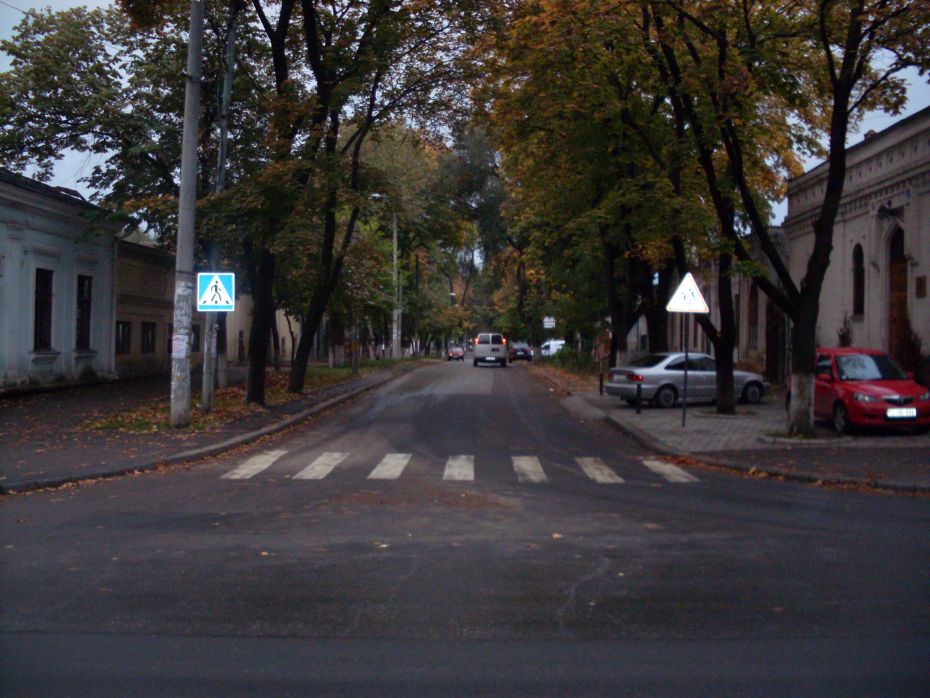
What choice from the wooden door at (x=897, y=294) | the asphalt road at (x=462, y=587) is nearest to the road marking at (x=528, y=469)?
the asphalt road at (x=462, y=587)

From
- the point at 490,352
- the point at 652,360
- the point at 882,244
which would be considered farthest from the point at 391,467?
the point at 490,352

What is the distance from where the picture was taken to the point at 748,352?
35.2 m

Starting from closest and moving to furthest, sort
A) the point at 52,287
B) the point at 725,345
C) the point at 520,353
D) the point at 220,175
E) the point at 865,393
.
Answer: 1. the point at 865,393
2. the point at 220,175
3. the point at 725,345
4. the point at 52,287
5. the point at 520,353

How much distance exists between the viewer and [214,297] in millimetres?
18266

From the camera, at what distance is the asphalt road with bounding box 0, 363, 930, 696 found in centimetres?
525

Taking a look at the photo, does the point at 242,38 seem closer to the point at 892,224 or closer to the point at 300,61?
the point at 300,61

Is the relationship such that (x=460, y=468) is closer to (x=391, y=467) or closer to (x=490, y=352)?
(x=391, y=467)

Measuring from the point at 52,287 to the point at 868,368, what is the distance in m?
22.5

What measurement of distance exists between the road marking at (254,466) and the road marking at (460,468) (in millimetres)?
2850

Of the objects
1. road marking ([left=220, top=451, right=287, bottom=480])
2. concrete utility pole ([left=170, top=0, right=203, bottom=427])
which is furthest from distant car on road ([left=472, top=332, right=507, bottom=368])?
road marking ([left=220, top=451, right=287, bottom=480])

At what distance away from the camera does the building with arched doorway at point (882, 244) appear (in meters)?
20.7

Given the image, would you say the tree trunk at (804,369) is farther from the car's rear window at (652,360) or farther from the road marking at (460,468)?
the car's rear window at (652,360)

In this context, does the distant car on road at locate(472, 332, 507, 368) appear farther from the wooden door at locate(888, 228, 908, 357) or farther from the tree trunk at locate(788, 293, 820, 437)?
the tree trunk at locate(788, 293, 820, 437)

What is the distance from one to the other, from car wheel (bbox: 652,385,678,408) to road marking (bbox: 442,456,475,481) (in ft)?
35.9
